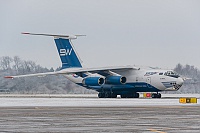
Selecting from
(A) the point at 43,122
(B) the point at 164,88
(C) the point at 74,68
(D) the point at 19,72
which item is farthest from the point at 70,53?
(A) the point at 43,122

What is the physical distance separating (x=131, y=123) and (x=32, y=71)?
264 feet

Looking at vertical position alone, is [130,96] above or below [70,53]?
below

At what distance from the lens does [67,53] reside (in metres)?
72.6

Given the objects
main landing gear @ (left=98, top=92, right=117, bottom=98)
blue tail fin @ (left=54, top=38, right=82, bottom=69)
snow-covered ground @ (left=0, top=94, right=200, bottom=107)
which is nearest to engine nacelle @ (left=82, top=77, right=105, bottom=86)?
main landing gear @ (left=98, top=92, right=117, bottom=98)

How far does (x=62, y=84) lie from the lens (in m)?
94.9

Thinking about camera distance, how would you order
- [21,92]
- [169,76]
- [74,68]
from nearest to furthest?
[169,76]
[74,68]
[21,92]

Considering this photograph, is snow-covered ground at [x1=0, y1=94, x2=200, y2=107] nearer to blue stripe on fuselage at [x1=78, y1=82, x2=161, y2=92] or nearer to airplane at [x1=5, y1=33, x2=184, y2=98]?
airplane at [x1=5, y1=33, x2=184, y2=98]

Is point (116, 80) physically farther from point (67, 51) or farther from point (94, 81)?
point (67, 51)

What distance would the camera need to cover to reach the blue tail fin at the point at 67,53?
2830 inches

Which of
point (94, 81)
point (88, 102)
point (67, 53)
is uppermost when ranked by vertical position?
point (67, 53)

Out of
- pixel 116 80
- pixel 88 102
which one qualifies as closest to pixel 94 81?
pixel 116 80

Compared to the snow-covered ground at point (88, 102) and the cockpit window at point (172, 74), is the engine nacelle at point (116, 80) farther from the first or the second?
the snow-covered ground at point (88, 102)

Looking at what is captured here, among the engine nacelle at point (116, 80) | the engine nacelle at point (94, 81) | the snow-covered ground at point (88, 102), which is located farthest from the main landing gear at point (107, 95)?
the snow-covered ground at point (88, 102)

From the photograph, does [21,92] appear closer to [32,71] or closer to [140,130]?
→ [32,71]
